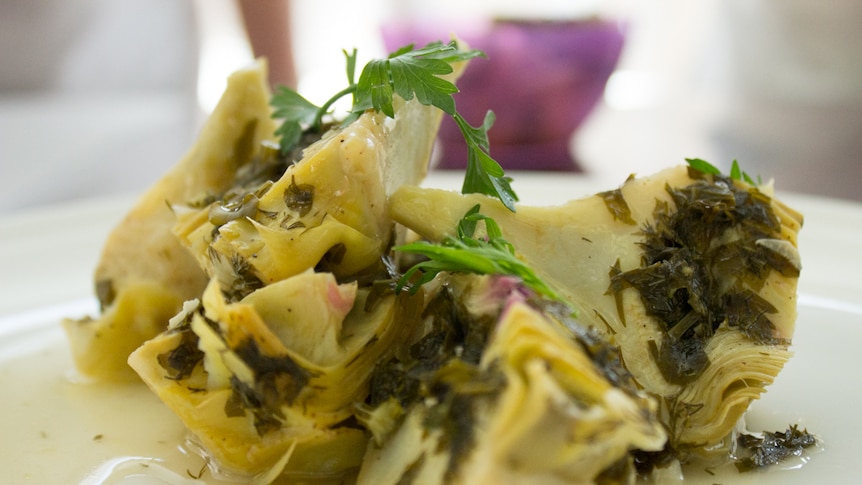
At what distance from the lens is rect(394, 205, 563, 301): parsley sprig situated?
131 cm

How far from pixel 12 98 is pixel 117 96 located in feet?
2.31

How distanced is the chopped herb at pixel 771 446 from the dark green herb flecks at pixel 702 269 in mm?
172

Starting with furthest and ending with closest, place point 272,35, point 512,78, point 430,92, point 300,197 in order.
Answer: point 272,35
point 512,78
point 430,92
point 300,197

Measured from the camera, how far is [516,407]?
3.53 ft

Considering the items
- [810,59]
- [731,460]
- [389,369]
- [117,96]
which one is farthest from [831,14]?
[117,96]

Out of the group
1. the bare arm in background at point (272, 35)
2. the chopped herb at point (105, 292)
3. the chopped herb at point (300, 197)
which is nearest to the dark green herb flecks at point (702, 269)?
the chopped herb at point (300, 197)

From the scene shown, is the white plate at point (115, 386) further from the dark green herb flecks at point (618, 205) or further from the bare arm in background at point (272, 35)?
the bare arm in background at point (272, 35)

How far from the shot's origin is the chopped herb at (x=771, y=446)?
1.47m

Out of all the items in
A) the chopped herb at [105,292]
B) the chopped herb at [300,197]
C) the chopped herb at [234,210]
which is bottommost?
the chopped herb at [105,292]

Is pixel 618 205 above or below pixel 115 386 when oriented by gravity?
above

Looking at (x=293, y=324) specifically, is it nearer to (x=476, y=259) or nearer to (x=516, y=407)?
(x=476, y=259)

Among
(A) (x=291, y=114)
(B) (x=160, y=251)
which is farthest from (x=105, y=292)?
(A) (x=291, y=114)

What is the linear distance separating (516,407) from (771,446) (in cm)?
65

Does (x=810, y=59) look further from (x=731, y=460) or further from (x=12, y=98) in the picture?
(x=12, y=98)
